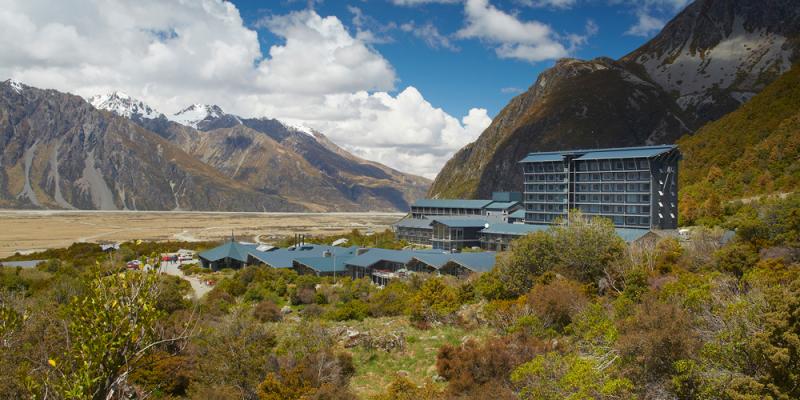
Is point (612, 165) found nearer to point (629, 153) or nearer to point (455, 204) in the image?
point (629, 153)

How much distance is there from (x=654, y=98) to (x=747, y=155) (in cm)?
10789

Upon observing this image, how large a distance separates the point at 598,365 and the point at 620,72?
636ft

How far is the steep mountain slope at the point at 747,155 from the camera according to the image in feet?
211

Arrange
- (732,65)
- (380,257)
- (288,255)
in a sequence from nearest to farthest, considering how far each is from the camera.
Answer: (380,257) < (288,255) < (732,65)

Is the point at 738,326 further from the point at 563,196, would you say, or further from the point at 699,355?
the point at 563,196

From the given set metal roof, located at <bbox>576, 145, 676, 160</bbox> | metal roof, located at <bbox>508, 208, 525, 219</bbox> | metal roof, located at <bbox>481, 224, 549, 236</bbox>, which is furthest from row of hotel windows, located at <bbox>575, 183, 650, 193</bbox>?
metal roof, located at <bbox>508, 208, 525, 219</bbox>

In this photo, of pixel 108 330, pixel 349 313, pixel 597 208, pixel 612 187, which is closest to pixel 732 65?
pixel 612 187

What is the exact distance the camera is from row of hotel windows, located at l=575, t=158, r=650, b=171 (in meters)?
69.2

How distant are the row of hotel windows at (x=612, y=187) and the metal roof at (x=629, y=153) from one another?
11.7 feet

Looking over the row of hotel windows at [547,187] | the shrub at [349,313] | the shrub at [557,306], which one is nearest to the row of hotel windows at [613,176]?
the row of hotel windows at [547,187]

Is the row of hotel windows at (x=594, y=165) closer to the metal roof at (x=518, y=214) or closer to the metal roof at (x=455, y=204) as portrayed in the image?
the metal roof at (x=518, y=214)

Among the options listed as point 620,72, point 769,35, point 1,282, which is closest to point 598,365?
point 1,282

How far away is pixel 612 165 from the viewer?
240 feet

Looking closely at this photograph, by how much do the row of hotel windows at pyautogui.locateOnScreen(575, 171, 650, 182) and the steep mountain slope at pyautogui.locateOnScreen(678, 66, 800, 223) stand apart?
22.3ft
